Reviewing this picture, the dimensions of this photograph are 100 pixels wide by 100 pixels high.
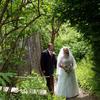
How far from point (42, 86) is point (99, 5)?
7.43 metres

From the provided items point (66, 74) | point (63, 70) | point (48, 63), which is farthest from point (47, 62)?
point (66, 74)

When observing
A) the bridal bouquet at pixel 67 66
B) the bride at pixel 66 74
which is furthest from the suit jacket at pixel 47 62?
the bridal bouquet at pixel 67 66

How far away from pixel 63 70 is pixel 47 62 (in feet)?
2.09

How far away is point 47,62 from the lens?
543 inches

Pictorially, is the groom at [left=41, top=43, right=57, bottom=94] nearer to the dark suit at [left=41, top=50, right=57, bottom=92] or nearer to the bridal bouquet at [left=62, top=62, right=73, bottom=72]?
the dark suit at [left=41, top=50, right=57, bottom=92]

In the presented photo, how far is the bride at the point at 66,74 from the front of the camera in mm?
13234

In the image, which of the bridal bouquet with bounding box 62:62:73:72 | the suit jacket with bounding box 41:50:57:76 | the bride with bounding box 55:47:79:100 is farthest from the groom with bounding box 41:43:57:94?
the bridal bouquet with bounding box 62:62:73:72

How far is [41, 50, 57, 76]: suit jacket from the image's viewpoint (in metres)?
13.8

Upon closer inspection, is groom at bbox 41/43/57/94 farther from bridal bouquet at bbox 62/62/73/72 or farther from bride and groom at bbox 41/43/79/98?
bridal bouquet at bbox 62/62/73/72

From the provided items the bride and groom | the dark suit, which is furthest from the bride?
the dark suit

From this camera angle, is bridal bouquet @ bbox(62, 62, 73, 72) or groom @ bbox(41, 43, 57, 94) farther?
groom @ bbox(41, 43, 57, 94)

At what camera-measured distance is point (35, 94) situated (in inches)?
361

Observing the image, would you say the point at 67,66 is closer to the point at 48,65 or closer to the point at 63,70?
the point at 63,70

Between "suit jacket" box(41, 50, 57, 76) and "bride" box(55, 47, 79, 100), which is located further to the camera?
"suit jacket" box(41, 50, 57, 76)
